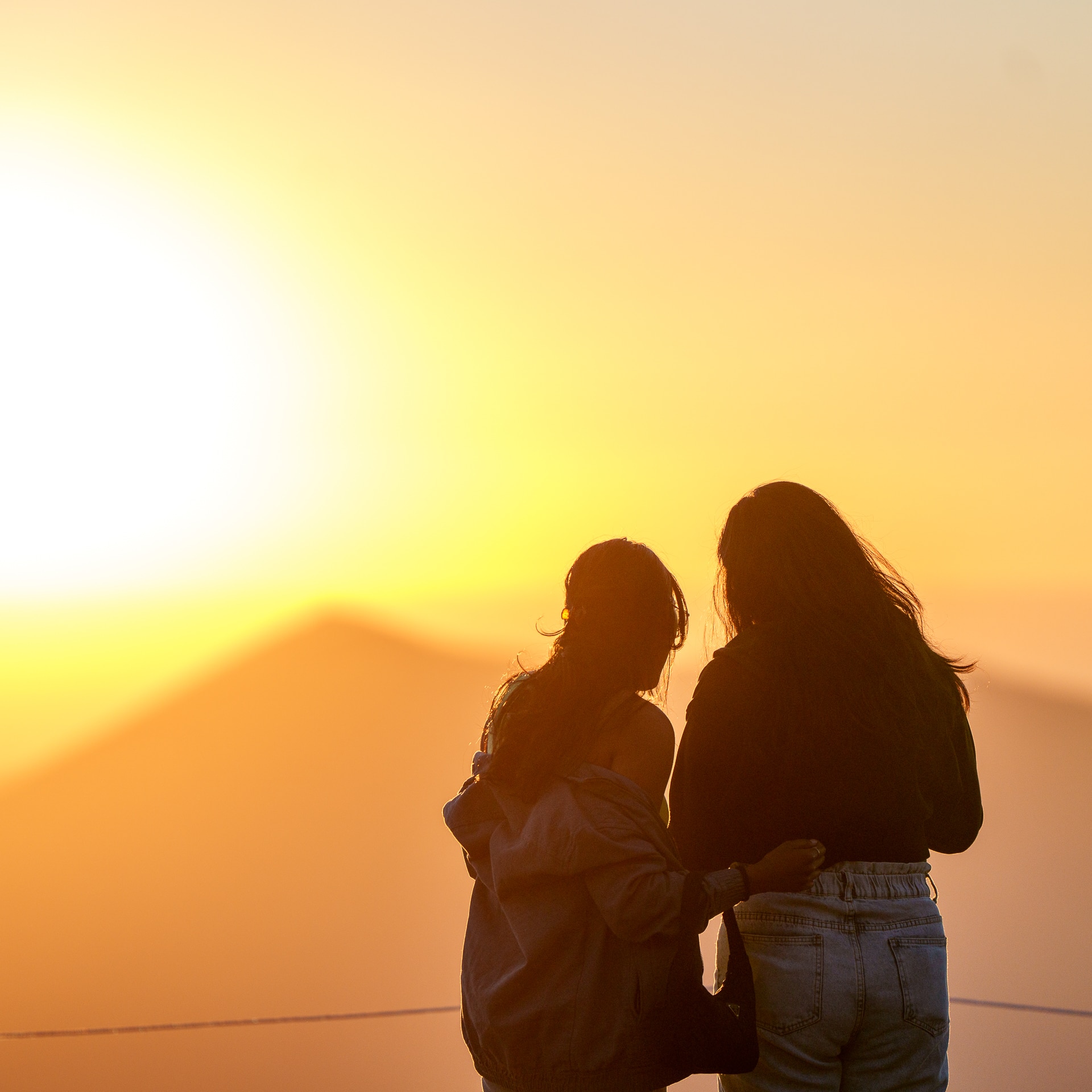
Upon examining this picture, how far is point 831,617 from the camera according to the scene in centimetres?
160

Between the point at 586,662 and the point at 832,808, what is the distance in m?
0.40

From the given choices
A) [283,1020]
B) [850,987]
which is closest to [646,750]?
[850,987]

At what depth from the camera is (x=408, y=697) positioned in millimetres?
8977

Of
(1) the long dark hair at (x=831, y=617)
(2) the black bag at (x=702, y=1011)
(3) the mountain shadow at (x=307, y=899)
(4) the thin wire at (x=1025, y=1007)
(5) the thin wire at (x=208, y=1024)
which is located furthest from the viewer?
(4) the thin wire at (x=1025, y=1007)

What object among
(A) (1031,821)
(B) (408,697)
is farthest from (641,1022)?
(B) (408,697)

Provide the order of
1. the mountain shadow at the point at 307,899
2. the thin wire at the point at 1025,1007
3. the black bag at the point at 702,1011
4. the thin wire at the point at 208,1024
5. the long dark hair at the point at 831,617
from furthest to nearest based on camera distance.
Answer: the thin wire at the point at 1025,1007 < the thin wire at the point at 208,1024 < the mountain shadow at the point at 307,899 < the long dark hair at the point at 831,617 < the black bag at the point at 702,1011

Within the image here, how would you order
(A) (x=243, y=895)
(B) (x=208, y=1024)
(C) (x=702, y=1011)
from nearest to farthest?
(C) (x=702, y=1011) < (B) (x=208, y=1024) < (A) (x=243, y=895)

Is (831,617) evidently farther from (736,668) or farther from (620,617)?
(620,617)

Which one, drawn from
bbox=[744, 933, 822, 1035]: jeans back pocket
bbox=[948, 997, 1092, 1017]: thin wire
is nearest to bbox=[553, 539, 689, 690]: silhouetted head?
bbox=[744, 933, 822, 1035]: jeans back pocket

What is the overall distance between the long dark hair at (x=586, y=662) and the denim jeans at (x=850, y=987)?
36cm

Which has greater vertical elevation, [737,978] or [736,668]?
[736,668]

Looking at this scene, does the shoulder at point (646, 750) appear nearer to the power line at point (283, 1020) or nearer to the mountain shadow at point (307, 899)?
the mountain shadow at point (307, 899)

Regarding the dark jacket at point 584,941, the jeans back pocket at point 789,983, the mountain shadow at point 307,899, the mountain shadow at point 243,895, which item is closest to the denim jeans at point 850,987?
the jeans back pocket at point 789,983

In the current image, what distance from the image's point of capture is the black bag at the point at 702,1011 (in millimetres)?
1432
